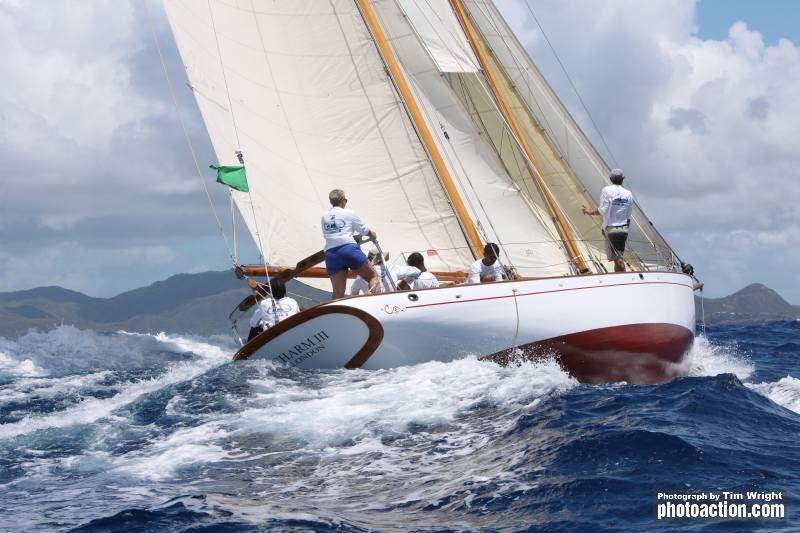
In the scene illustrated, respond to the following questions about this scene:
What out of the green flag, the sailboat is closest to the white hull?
the sailboat

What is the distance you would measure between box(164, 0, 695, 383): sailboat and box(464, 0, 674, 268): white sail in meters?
0.03

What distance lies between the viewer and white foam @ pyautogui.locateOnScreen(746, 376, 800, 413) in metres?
11.5

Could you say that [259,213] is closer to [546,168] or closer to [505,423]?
[546,168]

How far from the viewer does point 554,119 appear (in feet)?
55.1

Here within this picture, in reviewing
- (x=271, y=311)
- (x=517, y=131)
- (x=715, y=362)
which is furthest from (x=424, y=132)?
(x=715, y=362)

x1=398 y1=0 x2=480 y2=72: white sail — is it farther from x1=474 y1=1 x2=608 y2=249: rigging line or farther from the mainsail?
x1=474 y1=1 x2=608 y2=249: rigging line

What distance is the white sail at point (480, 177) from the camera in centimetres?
1562

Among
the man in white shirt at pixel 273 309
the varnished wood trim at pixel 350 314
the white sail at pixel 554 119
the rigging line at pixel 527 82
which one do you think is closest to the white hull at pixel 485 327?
the varnished wood trim at pixel 350 314

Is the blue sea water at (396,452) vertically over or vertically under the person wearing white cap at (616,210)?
under

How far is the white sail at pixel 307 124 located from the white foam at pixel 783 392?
16.0 ft

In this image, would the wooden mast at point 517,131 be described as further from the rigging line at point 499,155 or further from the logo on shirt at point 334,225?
the logo on shirt at point 334,225

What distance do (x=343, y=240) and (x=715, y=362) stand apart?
362 inches

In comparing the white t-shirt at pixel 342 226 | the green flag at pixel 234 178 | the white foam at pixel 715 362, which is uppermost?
the green flag at pixel 234 178

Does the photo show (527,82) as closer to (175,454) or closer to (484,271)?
(484,271)
